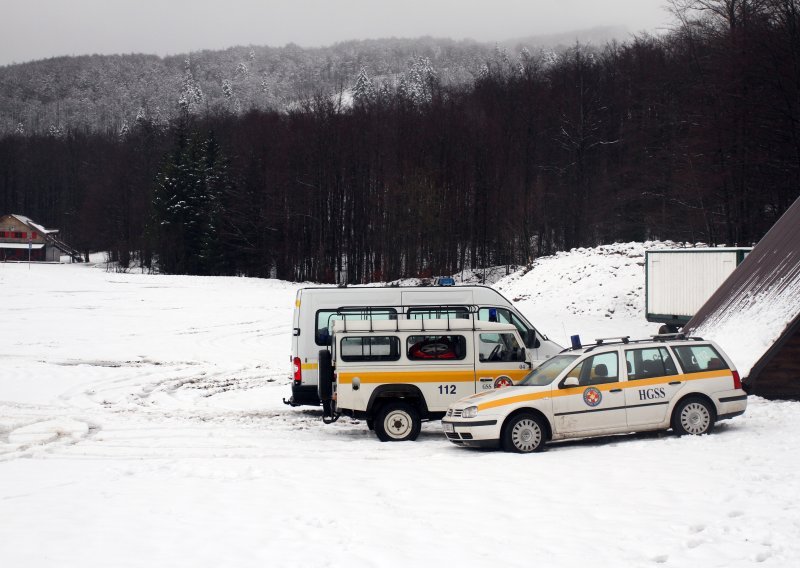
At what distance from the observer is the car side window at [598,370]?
42.7 ft

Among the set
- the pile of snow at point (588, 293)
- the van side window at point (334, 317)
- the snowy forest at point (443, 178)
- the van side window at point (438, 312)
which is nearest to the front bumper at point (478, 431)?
the van side window at point (438, 312)

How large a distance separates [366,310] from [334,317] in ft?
3.43

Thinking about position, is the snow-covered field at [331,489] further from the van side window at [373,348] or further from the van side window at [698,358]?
the van side window at [373,348]

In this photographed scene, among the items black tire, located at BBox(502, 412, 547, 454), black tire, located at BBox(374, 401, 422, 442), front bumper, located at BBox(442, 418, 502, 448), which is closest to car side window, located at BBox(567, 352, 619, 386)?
black tire, located at BBox(502, 412, 547, 454)

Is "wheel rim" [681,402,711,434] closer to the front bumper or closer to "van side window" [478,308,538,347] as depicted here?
the front bumper

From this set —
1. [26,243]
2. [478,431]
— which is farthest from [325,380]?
[26,243]

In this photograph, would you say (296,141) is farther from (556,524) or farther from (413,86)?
(556,524)

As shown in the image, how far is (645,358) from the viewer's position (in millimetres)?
13359

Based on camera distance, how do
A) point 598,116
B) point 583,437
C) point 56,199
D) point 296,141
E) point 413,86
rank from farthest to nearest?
point 56,199, point 413,86, point 296,141, point 598,116, point 583,437

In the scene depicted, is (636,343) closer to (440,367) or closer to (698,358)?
(698,358)

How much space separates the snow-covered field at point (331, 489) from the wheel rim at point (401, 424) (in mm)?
413

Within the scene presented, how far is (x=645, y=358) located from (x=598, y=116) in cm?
6098

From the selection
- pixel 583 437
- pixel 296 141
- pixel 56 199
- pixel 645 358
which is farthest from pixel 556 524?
pixel 56 199

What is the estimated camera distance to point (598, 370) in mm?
13109
